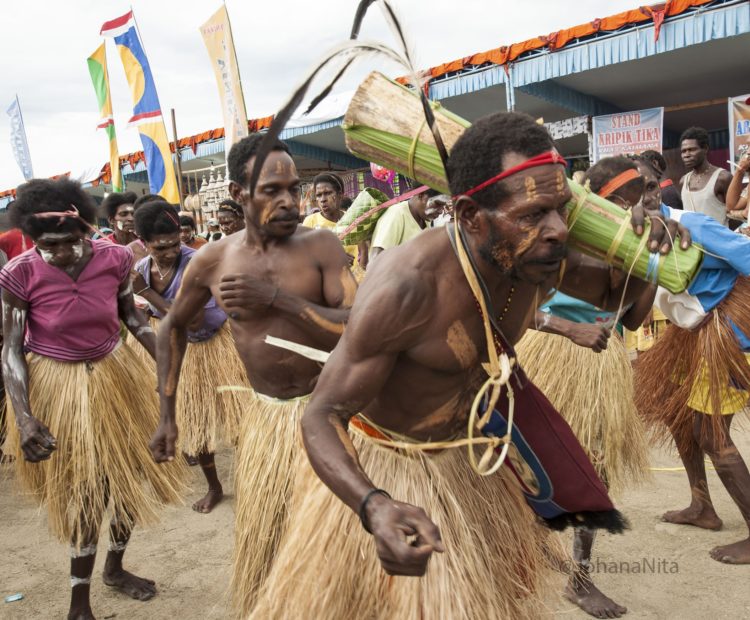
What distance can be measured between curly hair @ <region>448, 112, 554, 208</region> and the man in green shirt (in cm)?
346

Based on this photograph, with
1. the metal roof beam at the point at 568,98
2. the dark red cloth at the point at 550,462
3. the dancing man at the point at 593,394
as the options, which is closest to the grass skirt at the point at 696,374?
the dancing man at the point at 593,394

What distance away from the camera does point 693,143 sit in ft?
22.0

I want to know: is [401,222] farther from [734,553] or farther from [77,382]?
[734,553]

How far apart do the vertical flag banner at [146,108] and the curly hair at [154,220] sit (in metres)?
4.51

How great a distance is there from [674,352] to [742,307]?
1.63 feet

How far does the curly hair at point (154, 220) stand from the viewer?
488 centimetres

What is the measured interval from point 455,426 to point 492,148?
82 centimetres

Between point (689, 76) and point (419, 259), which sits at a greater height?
point (689, 76)

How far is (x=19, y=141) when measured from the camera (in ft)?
62.0

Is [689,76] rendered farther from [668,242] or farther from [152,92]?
[668,242]

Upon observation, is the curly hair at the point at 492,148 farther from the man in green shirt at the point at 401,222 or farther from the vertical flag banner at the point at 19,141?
the vertical flag banner at the point at 19,141

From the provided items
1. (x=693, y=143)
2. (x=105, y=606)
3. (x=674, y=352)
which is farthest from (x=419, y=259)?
(x=693, y=143)

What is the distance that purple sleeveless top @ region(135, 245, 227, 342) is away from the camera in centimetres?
500

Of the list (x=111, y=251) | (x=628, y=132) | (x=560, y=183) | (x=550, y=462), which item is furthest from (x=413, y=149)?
(x=628, y=132)
